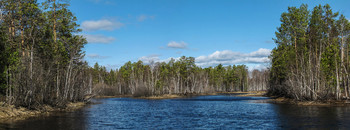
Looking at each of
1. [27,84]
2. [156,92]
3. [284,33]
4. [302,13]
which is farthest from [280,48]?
[27,84]

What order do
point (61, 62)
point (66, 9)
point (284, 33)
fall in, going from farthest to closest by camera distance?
point (284, 33) < point (66, 9) < point (61, 62)

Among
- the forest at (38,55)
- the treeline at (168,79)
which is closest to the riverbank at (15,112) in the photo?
the forest at (38,55)

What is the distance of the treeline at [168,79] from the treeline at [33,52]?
42296mm

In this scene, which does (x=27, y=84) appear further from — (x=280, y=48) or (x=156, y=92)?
(x=156, y=92)

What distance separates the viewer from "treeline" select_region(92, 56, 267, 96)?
4506 inches

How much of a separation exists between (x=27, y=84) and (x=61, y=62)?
14608mm

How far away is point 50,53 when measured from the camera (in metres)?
45.9

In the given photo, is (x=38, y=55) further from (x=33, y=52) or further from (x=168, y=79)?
(x=168, y=79)

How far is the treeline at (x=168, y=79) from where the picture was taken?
11444 centimetres

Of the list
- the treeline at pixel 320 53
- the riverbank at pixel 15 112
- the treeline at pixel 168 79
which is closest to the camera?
the riverbank at pixel 15 112

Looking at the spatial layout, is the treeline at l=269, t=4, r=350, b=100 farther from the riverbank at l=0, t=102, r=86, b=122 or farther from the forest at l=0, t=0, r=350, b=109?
the riverbank at l=0, t=102, r=86, b=122

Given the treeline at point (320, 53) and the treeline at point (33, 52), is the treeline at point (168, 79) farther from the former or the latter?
the treeline at point (320, 53)

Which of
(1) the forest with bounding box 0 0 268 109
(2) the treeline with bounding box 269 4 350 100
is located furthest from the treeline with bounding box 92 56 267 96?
(2) the treeline with bounding box 269 4 350 100

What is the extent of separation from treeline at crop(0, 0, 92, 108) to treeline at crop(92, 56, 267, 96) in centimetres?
4230
